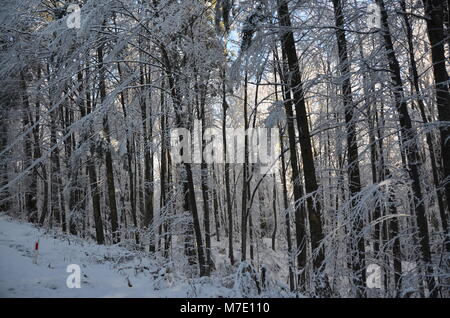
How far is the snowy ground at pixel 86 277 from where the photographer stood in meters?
4.68

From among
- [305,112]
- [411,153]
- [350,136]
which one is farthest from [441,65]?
[305,112]

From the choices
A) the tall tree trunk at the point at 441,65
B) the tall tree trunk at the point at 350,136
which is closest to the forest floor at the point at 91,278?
the tall tree trunk at the point at 350,136

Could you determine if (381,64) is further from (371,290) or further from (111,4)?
(111,4)

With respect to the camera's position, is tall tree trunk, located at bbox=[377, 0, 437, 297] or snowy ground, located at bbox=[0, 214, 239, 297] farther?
tall tree trunk, located at bbox=[377, 0, 437, 297]

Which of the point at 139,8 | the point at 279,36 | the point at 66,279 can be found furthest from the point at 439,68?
the point at 66,279

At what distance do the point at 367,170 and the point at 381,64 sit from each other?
8687mm

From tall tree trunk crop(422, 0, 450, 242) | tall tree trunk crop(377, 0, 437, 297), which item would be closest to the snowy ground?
tall tree trunk crop(377, 0, 437, 297)

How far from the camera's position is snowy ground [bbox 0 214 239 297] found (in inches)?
184

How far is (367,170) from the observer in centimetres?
1409

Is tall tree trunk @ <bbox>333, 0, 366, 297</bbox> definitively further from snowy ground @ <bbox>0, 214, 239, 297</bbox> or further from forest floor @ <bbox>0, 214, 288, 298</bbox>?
snowy ground @ <bbox>0, 214, 239, 297</bbox>

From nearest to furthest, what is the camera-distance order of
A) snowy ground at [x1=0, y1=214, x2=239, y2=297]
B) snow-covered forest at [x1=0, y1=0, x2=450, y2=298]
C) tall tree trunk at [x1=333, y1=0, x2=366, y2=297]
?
snowy ground at [x1=0, y1=214, x2=239, y2=297] < snow-covered forest at [x1=0, y1=0, x2=450, y2=298] < tall tree trunk at [x1=333, y1=0, x2=366, y2=297]

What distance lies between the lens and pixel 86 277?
5.63 m

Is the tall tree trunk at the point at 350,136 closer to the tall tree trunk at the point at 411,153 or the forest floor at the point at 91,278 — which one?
the tall tree trunk at the point at 411,153

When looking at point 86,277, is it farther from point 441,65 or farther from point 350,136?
point 441,65
